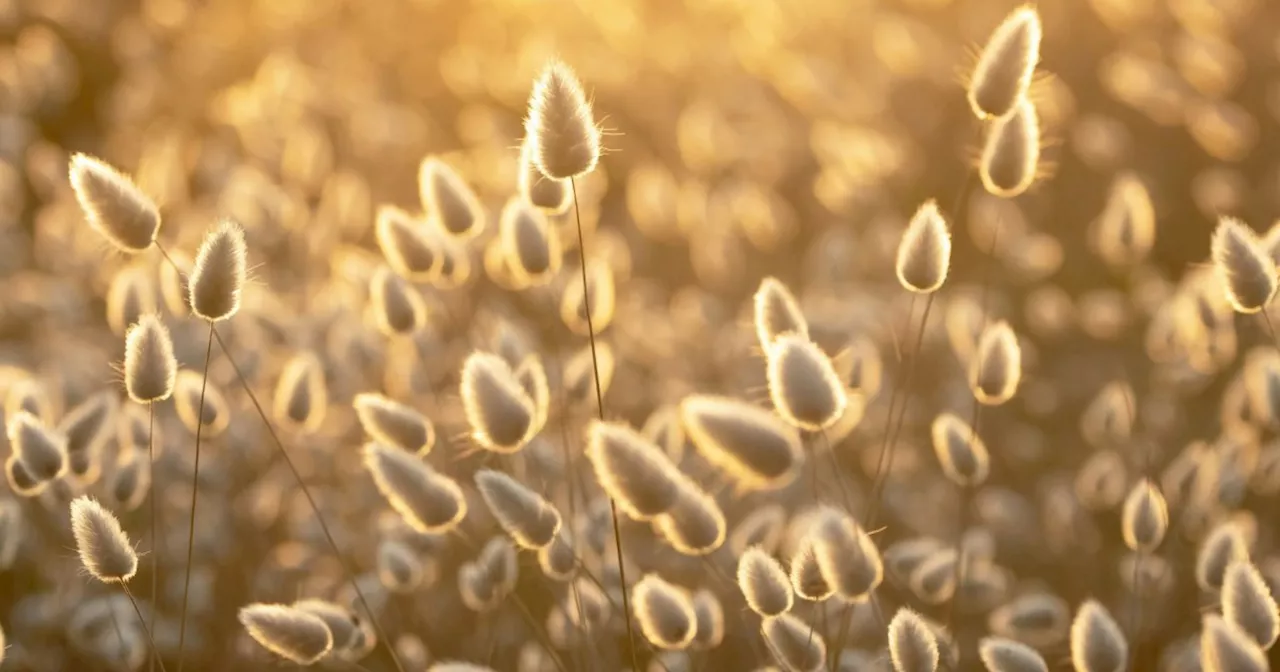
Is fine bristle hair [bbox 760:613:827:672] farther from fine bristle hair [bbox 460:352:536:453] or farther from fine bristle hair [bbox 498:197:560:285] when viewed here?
fine bristle hair [bbox 498:197:560:285]

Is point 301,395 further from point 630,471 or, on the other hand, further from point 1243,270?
point 1243,270

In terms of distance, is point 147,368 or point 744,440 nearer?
point 744,440

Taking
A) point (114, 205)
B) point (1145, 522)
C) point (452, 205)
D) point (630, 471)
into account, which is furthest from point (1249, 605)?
point (114, 205)

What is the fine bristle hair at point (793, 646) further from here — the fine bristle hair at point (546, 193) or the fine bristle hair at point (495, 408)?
the fine bristle hair at point (546, 193)

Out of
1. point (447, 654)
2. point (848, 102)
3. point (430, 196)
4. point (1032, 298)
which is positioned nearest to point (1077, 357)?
point (1032, 298)

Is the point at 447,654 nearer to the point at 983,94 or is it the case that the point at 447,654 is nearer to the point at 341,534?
the point at 341,534

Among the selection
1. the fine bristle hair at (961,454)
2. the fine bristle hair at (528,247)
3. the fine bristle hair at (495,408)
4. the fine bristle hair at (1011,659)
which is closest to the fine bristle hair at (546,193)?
the fine bristle hair at (528,247)

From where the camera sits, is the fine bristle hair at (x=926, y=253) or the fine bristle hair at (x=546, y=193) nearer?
the fine bristle hair at (x=926, y=253)
